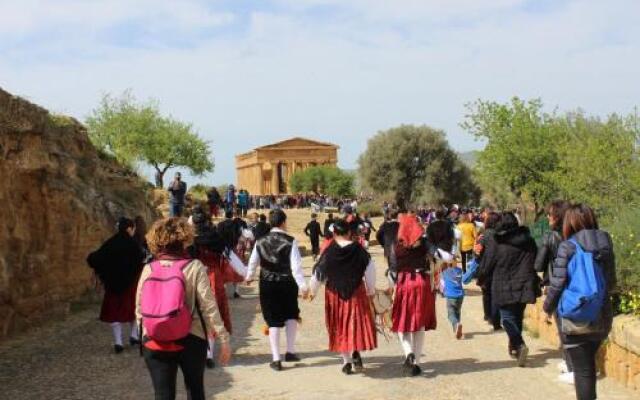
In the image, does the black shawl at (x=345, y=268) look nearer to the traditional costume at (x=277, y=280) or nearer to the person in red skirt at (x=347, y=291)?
the person in red skirt at (x=347, y=291)

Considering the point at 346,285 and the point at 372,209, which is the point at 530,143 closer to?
the point at 372,209

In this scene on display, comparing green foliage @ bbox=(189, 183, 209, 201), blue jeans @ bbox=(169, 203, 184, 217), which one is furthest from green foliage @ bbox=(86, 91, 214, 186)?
blue jeans @ bbox=(169, 203, 184, 217)

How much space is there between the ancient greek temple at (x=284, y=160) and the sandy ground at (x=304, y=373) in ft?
259

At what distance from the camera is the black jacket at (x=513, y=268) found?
804 cm

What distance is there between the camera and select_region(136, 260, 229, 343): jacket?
4770mm

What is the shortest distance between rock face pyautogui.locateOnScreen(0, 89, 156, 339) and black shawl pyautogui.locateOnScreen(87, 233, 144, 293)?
159 cm

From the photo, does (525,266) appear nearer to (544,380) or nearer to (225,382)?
(544,380)

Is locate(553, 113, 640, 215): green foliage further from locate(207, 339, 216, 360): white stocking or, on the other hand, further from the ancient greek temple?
the ancient greek temple

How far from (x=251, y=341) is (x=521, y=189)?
1086 inches

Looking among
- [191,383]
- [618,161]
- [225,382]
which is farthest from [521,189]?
[191,383]

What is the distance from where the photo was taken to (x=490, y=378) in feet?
24.7

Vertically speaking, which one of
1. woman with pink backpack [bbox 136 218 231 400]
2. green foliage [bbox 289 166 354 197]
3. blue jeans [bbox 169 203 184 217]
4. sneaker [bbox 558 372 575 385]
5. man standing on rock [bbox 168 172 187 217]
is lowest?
sneaker [bbox 558 372 575 385]

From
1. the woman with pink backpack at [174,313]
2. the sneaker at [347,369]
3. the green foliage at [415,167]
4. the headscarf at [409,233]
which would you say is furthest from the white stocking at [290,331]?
the green foliage at [415,167]

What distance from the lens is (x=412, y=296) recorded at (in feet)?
25.9
